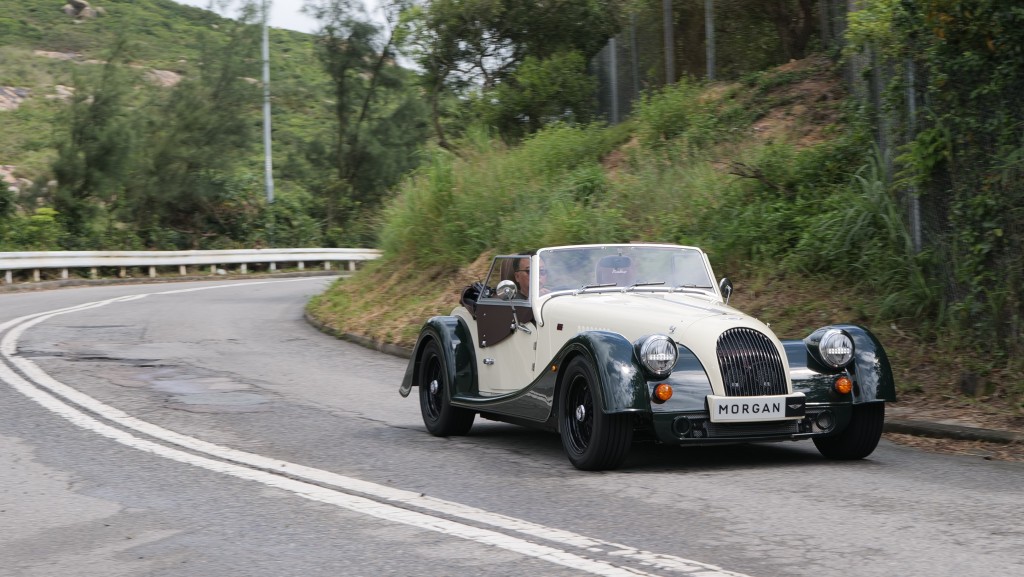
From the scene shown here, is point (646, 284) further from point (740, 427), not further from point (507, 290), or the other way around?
point (740, 427)

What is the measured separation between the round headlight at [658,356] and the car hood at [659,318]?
9.0 inches

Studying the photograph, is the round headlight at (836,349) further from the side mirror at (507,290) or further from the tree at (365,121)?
the tree at (365,121)

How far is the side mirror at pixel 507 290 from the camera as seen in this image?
29.5 ft

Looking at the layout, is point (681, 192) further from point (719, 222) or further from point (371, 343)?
point (371, 343)

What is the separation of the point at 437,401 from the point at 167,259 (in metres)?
27.6

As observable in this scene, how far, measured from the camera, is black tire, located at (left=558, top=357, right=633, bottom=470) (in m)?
7.36

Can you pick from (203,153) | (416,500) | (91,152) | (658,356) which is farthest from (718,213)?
(203,153)

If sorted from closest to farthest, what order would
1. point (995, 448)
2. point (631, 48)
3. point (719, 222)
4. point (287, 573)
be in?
point (287, 573), point (995, 448), point (719, 222), point (631, 48)

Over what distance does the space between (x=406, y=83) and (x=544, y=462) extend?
38.7 meters

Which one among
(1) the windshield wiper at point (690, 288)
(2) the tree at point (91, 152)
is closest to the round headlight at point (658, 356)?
(1) the windshield wiper at point (690, 288)

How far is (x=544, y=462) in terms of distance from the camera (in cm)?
812

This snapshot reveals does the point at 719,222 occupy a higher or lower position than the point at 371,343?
higher

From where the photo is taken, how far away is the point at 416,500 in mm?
6676

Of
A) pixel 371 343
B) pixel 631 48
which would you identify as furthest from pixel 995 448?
pixel 631 48
